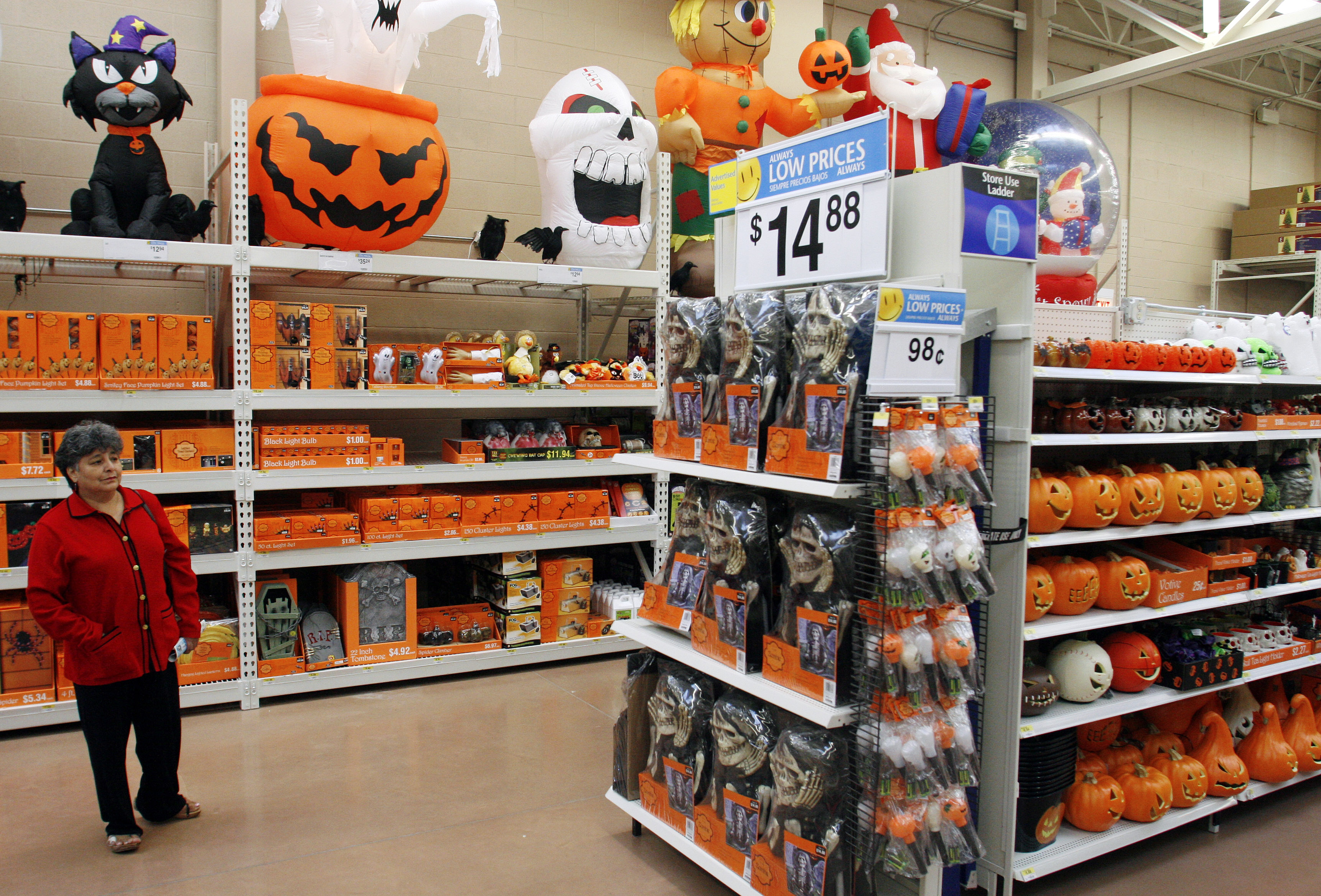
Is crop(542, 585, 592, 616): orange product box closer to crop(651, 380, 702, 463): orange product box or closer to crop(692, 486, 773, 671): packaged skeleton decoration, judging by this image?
crop(651, 380, 702, 463): orange product box

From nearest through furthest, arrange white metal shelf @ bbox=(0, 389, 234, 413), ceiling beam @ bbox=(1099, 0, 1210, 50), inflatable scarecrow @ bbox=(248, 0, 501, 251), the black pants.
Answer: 1. the black pants
2. white metal shelf @ bbox=(0, 389, 234, 413)
3. inflatable scarecrow @ bbox=(248, 0, 501, 251)
4. ceiling beam @ bbox=(1099, 0, 1210, 50)

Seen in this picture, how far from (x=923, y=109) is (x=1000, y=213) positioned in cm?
229

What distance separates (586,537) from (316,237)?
188cm

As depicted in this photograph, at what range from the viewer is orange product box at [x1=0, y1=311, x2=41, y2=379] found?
12.1ft

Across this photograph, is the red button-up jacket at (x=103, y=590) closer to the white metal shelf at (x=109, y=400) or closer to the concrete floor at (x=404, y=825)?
the concrete floor at (x=404, y=825)

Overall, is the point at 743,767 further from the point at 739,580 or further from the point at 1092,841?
the point at 1092,841

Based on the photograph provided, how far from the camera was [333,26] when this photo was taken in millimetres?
4113

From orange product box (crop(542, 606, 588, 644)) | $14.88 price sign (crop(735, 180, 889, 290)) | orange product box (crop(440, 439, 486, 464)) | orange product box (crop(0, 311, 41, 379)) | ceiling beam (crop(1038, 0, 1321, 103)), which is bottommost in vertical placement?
orange product box (crop(542, 606, 588, 644))

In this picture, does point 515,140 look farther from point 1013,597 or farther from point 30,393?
point 1013,597

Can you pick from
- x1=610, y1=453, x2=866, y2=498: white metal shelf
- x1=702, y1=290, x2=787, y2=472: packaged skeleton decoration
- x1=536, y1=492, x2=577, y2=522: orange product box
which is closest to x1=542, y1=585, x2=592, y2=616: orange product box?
x1=536, y1=492, x2=577, y2=522: orange product box

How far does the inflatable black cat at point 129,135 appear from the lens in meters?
3.82

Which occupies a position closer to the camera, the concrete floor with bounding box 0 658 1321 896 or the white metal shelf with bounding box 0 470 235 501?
the concrete floor with bounding box 0 658 1321 896

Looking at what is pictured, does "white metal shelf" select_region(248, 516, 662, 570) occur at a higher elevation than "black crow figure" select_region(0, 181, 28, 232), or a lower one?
lower

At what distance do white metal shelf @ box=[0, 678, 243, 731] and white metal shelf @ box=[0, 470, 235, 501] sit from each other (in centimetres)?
81
